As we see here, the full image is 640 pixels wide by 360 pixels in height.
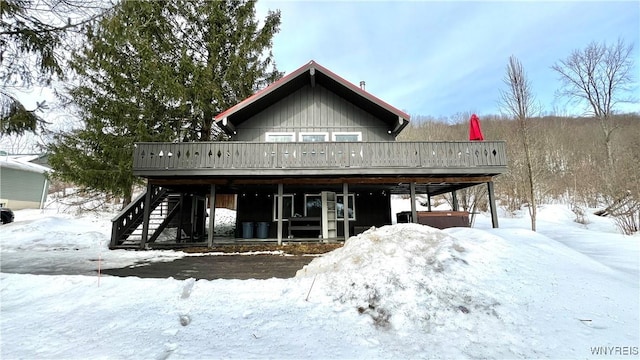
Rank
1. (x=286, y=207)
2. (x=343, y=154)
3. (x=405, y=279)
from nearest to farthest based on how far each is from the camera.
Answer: (x=405, y=279) → (x=343, y=154) → (x=286, y=207)

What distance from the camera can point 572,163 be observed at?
Result: 1141 inches

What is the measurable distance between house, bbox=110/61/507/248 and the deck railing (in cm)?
4

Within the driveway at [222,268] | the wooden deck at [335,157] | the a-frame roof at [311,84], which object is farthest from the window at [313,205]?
the driveway at [222,268]

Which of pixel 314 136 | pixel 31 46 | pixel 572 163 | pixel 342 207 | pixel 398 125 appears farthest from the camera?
pixel 572 163

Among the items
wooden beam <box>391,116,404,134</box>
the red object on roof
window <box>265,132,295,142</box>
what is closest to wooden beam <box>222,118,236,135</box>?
window <box>265,132,295,142</box>

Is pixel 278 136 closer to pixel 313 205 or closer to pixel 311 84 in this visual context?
pixel 311 84

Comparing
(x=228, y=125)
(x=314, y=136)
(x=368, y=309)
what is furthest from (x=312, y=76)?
(x=368, y=309)

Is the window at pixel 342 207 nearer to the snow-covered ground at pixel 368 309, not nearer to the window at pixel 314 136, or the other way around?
the window at pixel 314 136

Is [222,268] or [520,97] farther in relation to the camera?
[520,97]

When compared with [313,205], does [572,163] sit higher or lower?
higher

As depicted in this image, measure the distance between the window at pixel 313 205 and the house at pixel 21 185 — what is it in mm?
22287

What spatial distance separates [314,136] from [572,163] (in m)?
29.1

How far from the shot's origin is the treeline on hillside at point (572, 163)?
15.4 metres

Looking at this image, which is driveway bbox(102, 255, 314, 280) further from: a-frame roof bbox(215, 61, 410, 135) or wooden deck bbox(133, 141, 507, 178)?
a-frame roof bbox(215, 61, 410, 135)
